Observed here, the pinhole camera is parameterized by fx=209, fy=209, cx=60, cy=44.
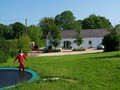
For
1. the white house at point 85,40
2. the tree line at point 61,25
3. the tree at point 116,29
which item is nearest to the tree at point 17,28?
the tree line at point 61,25

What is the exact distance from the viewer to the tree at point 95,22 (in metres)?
81.4

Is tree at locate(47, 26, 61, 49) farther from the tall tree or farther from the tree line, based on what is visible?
the tall tree

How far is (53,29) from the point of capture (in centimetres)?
4294

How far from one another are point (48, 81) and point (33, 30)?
44.5 metres

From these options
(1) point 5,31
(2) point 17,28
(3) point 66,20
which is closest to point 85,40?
(3) point 66,20

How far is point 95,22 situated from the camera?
275ft

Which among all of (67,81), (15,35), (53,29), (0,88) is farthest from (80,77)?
(15,35)

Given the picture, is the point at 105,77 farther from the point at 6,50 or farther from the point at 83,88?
the point at 6,50

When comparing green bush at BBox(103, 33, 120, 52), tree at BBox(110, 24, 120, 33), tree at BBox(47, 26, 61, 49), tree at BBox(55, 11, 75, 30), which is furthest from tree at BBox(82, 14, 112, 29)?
green bush at BBox(103, 33, 120, 52)

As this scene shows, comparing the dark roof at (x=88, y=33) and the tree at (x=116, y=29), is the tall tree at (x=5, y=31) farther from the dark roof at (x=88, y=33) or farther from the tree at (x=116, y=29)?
the tree at (x=116, y=29)

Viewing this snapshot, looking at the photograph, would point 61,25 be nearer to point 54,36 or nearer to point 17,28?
point 17,28

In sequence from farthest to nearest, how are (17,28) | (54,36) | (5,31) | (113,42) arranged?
(5,31)
(17,28)
(54,36)
(113,42)

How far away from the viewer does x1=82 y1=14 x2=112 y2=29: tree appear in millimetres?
81438

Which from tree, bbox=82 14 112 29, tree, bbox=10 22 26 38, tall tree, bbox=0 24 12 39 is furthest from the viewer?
tall tree, bbox=0 24 12 39
